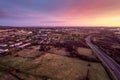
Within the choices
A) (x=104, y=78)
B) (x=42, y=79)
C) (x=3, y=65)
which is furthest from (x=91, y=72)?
(x=3, y=65)

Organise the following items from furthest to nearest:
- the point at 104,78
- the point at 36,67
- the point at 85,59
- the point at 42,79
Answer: the point at 85,59, the point at 36,67, the point at 104,78, the point at 42,79

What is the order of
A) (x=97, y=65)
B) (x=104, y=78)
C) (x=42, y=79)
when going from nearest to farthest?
1. (x=42, y=79)
2. (x=104, y=78)
3. (x=97, y=65)

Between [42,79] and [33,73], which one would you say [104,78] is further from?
[33,73]

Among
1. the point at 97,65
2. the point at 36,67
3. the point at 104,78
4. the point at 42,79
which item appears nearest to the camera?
the point at 42,79

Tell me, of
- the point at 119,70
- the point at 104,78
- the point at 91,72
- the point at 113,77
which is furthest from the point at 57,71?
the point at 119,70

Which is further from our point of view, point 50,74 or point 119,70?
point 119,70

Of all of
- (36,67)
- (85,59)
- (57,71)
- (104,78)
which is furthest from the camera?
(85,59)

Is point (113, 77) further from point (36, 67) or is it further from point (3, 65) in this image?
point (3, 65)

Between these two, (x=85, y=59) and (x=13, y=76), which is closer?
(x=13, y=76)
